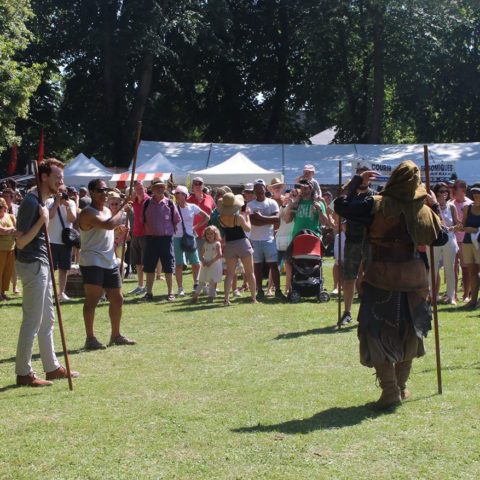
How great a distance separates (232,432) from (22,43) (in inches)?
1125

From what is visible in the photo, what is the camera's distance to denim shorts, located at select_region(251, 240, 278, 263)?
1351cm

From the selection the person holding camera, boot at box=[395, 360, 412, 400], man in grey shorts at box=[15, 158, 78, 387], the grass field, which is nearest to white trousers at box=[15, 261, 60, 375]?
man in grey shorts at box=[15, 158, 78, 387]

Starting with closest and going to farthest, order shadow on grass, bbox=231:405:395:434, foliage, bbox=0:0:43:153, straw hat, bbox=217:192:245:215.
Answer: shadow on grass, bbox=231:405:395:434, straw hat, bbox=217:192:245:215, foliage, bbox=0:0:43:153

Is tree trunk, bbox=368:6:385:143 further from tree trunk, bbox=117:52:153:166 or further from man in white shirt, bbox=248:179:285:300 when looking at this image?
man in white shirt, bbox=248:179:285:300

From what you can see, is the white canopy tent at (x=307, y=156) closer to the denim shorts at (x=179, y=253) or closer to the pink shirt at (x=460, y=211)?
the denim shorts at (x=179, y=253)

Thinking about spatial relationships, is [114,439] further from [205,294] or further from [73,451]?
[205,294]

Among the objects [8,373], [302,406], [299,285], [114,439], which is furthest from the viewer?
[299,285]

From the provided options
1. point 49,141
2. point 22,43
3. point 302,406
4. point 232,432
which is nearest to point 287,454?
point 232,432

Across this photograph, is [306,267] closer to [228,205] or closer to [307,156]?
[228,205]

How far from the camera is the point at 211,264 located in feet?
43.0

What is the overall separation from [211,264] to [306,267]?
162 cm

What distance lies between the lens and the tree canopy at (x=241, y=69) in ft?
119

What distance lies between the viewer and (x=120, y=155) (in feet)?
124

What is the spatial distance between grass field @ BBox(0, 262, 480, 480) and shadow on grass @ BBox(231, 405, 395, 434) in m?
0.01
